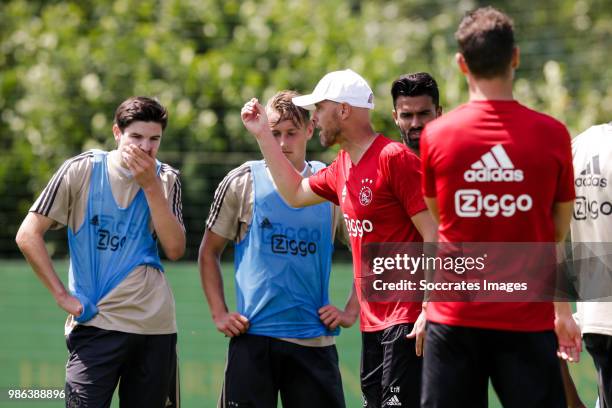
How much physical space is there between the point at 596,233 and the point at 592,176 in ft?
0.88

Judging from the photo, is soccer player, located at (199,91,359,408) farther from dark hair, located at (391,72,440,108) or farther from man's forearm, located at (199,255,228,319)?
dark hair, located at (391,72,440,108)

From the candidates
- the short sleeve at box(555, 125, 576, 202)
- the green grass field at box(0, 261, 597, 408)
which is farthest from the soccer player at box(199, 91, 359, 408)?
the short sleeve at box(555, 125, 576, 202)

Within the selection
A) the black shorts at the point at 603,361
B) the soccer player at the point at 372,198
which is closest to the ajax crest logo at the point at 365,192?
the soccer player at the point at 372,198

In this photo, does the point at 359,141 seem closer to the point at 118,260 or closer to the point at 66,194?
the point at 118,260

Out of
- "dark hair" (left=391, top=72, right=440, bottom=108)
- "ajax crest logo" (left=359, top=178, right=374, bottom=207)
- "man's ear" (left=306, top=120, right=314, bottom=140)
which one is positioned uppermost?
"dark hair" (left=391, top=72, right=440, bottom=108)

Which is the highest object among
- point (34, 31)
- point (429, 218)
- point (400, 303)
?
point (34, 31)

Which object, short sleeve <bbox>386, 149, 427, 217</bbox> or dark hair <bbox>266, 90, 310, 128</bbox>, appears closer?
short sleeve <bbox>386, 149, 427, 217</bbox>

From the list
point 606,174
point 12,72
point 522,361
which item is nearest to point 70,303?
point 522,361

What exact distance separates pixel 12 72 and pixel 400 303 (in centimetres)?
1325

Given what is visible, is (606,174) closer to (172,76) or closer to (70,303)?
(70,303)

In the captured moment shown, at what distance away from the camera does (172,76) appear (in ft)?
53.4

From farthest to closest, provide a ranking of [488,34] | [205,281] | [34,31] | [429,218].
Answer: [34,31]
[205,281]
[429,218]
[488,34]

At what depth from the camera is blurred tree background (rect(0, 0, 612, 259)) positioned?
52.4 ft

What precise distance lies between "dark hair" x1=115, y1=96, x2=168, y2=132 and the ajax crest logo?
1186 millimetres
